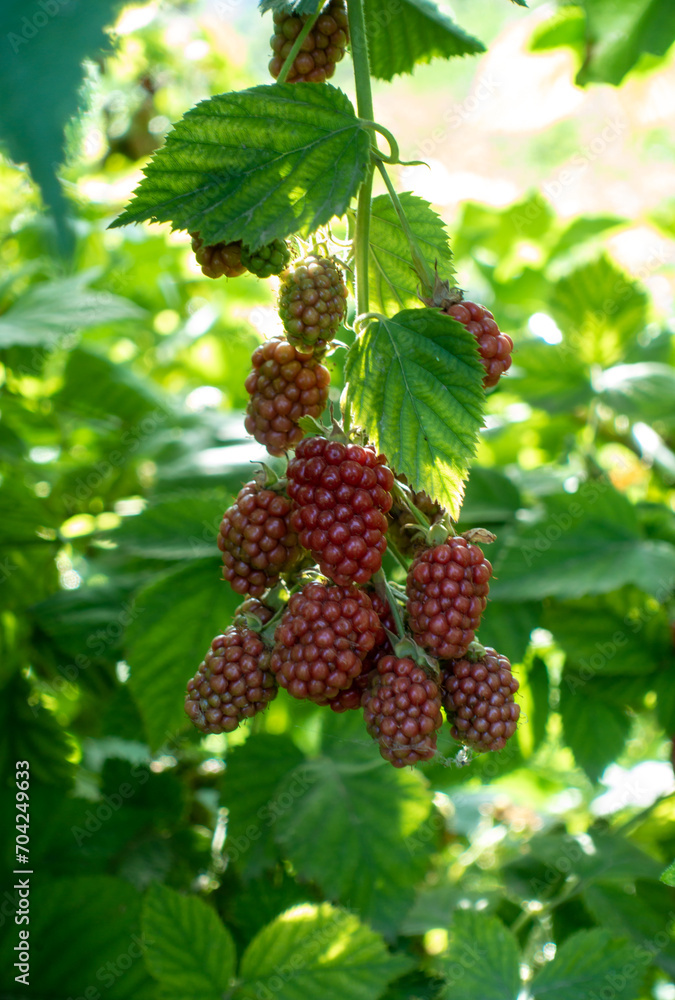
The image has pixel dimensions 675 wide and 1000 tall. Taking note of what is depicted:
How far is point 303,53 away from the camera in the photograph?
0.66 meters

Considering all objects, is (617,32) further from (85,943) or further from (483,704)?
(85,943)

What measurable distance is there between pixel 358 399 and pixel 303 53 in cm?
30

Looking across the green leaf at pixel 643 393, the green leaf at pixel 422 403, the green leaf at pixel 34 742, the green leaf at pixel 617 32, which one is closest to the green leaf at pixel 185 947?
the green leaf at pixel 34 742

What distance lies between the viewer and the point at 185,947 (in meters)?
0.90

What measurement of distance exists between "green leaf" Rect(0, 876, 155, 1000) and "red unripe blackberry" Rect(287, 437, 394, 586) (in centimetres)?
65

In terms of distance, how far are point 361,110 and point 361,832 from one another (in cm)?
83

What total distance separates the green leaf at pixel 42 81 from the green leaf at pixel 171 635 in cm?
77

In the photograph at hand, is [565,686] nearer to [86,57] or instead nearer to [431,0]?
[431,0]

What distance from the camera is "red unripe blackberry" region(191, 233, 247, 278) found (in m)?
0.60

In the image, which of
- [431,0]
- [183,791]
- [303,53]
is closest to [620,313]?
[431,0]

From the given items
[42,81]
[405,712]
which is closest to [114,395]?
[405,712]

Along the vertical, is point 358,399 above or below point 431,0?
below

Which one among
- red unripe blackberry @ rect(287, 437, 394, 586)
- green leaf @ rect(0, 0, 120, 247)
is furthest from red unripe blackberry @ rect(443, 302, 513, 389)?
green leaf @ rect(0, 0, 120, 247)

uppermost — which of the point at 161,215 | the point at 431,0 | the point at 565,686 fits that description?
the point at 431,0
